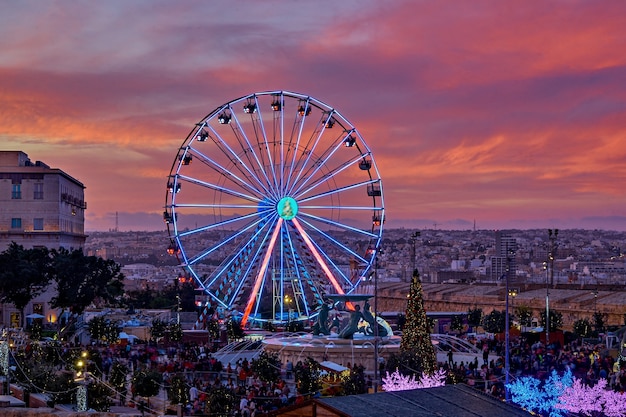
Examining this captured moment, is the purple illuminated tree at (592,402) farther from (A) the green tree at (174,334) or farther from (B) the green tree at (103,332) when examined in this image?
(A) the green tree at (174,334)

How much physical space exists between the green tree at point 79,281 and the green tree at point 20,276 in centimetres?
92

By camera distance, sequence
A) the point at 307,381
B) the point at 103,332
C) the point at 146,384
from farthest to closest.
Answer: the point at 103,332, the point at 307,381, the point at 146,384

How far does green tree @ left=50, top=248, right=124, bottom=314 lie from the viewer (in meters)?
62.1

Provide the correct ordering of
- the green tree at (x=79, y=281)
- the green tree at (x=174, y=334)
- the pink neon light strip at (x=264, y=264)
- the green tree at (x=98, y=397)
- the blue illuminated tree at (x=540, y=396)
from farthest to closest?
the green tree at (x=79, y=281), the pink neon light strip at (x=264, y=264), the green tree at (x=174, y=334), the green tree at (x=98, y=397), the blue illuminated tree at (x=540, y=396)

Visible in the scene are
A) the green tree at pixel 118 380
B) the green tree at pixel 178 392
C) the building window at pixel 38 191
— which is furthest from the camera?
the building window at pixel 38 191

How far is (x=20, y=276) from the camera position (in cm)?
6003

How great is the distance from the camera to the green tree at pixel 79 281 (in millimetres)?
62094

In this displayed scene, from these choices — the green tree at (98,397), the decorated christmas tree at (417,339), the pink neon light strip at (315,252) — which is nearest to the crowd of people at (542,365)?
the decorated christmas tree at (417,339)

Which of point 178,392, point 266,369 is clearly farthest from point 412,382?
point 266,369

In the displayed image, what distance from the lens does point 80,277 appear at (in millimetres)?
62812

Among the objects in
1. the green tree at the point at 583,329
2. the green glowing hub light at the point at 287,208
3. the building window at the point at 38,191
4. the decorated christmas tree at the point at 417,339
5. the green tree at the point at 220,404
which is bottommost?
the green tree at the point at 220,404

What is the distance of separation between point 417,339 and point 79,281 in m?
27.4

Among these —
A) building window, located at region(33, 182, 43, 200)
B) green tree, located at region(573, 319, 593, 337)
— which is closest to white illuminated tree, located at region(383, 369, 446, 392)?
green tree, located at region(573, 319, 593, 337)

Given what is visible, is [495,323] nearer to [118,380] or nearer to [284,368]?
[284,368]
